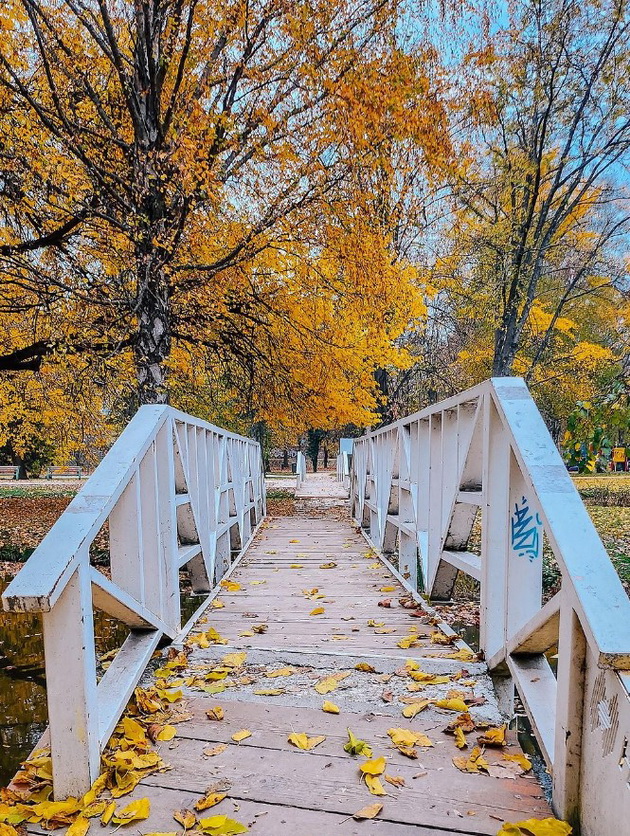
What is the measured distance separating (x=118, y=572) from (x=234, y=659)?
681 mm

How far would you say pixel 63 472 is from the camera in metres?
31.5

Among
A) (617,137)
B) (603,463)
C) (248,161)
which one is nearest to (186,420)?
(603,463)

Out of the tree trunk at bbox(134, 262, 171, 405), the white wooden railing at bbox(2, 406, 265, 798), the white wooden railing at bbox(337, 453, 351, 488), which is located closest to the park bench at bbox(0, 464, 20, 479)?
the white wooden railing at bbox(337, 453, 351, 488)

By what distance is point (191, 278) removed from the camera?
6375mm

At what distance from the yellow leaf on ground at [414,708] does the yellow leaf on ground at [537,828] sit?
0.59 metres

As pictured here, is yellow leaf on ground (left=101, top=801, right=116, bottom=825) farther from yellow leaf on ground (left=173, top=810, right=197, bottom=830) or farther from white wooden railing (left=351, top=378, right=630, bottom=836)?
white wooden railing (left=351, top=378, right=630, bottom=836)

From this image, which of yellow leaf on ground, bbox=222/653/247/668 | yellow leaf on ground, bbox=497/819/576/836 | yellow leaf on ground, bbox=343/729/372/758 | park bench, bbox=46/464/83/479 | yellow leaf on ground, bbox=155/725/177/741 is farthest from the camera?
park bench, bbox=46/464/83/479

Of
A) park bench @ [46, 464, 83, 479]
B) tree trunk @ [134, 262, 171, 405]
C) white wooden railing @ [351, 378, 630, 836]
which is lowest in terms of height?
park bench @ [46, 464, 83, 479]

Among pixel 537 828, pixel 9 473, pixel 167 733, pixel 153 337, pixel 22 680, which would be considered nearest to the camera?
pixel 537 828

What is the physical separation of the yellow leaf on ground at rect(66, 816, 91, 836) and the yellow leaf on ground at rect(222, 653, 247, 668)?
3.32ft

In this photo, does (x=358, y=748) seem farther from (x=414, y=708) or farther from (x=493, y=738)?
(x=493, y=738)

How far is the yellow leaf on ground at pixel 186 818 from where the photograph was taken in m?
1.41

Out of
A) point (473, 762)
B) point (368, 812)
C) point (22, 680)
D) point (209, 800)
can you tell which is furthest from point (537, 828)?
point (22, 680)

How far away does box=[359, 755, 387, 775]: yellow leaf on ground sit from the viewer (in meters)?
1.61
